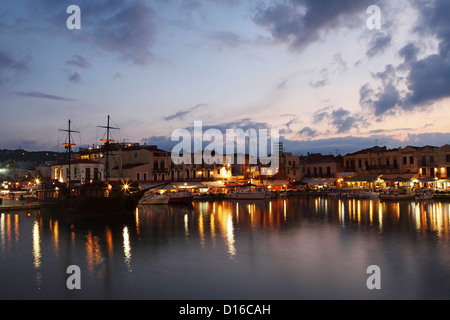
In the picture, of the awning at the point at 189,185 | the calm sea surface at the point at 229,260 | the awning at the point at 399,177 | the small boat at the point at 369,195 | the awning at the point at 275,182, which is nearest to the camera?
the calm sea surface at the point at 229,260

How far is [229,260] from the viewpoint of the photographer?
53.4 ft

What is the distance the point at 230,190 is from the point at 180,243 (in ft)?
143

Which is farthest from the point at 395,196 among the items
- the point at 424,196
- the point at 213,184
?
the point at 213,184

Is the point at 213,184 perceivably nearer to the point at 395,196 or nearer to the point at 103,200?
the point at 103,200

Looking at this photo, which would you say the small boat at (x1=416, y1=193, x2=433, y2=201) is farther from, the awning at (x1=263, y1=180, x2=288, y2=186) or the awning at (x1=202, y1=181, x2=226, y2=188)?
the awning at (x1=202, y1=181, x2=226, y2=188)

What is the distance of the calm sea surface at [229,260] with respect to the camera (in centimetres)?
1217

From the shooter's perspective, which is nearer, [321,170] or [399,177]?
[399,177]

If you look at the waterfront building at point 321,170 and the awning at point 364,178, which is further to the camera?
the waterfront building at point 321,170

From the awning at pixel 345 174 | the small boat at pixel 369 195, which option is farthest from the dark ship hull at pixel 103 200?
the awning at pixel 345 174

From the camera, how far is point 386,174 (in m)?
61.2

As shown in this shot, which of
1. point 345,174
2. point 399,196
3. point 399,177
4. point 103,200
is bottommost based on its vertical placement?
point 399,196

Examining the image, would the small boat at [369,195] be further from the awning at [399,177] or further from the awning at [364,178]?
the awning at [364,178]

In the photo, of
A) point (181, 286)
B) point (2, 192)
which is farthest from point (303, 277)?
point (2, 192)
